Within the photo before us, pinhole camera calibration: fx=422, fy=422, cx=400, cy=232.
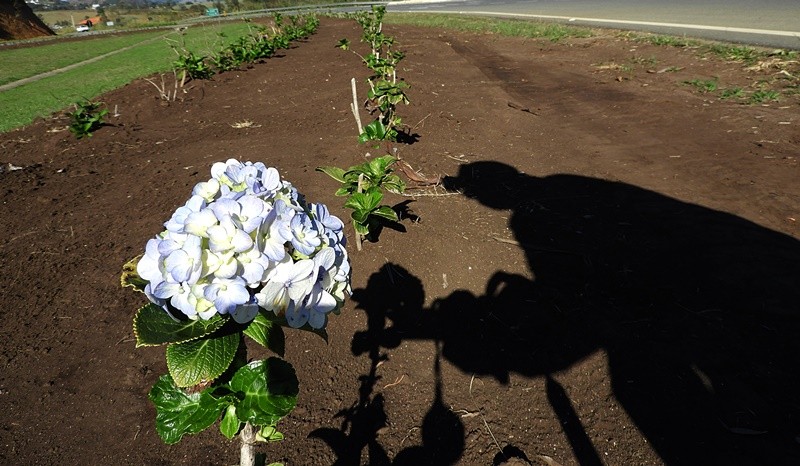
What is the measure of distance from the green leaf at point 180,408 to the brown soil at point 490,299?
2.57 feet

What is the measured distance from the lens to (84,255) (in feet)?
9.27

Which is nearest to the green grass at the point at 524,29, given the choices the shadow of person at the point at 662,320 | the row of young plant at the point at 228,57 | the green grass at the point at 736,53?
the green grass at the point at 736,53

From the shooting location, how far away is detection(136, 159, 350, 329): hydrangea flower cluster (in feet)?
2.80

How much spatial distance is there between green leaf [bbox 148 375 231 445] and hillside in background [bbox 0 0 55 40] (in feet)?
89.9

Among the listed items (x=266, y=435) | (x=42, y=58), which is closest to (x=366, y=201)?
(x=266, y=435)

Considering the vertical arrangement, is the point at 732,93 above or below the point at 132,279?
below

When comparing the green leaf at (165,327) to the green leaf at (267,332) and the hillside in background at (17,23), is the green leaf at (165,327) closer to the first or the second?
Answer: the green leaf at (267,332)

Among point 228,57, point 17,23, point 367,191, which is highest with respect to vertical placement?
point 367,191

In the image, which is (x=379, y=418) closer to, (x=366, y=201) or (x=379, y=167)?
(x=366, y=201)

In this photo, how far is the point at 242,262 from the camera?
89 centimetres

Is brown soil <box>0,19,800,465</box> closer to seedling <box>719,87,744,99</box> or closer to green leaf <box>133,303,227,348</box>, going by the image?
seedling <box>719,87,744,99</box>

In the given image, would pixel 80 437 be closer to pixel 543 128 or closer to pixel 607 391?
pixel 607 391

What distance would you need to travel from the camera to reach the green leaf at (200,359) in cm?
93

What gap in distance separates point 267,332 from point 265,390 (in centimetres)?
16
